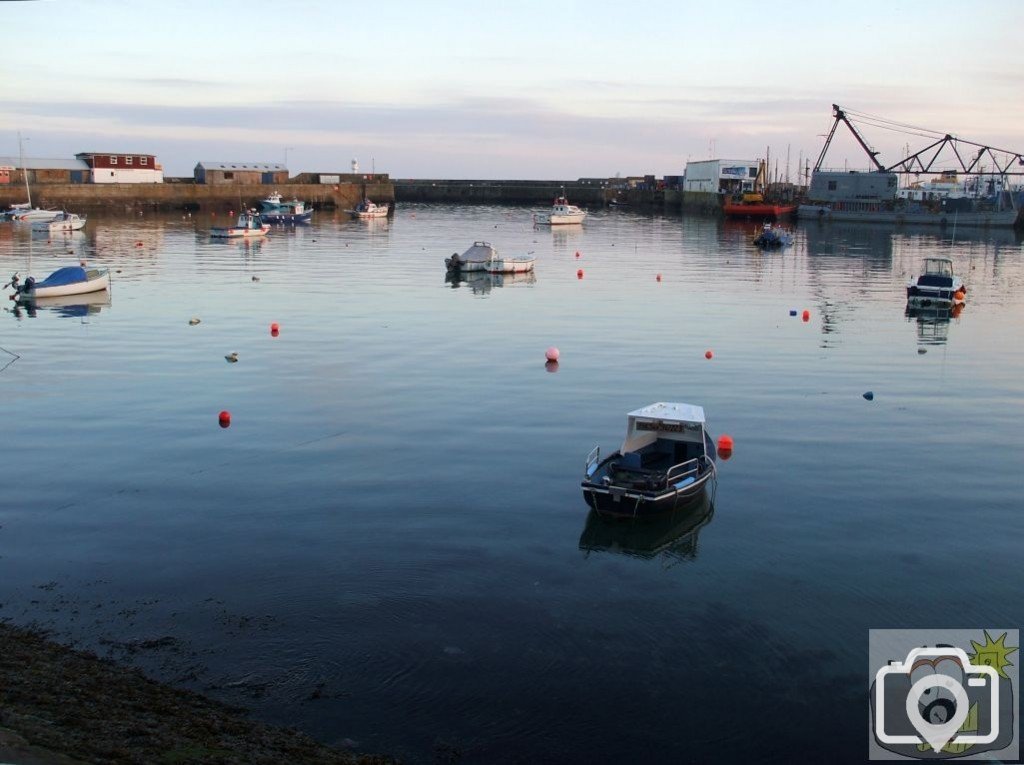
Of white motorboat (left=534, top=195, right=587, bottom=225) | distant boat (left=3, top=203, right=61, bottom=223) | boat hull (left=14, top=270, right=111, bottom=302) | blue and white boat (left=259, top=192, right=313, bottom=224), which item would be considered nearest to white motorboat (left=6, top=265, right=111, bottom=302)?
boat hull (left=14, top=270, right=111, bottom=302)

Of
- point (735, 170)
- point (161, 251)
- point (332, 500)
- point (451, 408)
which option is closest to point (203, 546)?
point (332, 500)

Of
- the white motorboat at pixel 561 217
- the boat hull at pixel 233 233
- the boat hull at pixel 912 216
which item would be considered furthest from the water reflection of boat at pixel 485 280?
the boat hull at pixel 912 216

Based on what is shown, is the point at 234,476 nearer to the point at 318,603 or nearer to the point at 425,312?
the point at 318,603

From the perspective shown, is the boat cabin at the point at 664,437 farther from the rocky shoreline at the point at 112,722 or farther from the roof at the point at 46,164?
the roof at the point at 46,164

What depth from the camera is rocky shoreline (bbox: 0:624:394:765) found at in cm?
1032

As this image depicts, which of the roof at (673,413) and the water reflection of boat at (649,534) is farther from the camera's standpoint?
the roof at (673,413)

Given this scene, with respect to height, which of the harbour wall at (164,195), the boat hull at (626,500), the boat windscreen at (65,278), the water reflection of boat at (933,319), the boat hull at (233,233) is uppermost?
the harbour wall at (164,195)

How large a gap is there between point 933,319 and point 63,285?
162 ft

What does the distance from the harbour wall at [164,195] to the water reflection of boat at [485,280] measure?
267 ft

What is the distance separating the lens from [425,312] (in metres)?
51.3

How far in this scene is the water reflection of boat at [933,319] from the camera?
46.8 metres

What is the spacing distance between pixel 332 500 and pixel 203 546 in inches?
141

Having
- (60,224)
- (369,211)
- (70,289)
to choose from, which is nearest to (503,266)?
(70,289)

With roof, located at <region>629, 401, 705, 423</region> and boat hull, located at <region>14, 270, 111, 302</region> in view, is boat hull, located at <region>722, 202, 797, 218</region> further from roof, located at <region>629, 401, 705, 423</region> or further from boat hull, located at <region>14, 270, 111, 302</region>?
roof, located at <region>629, 401, 705, 423</region>
